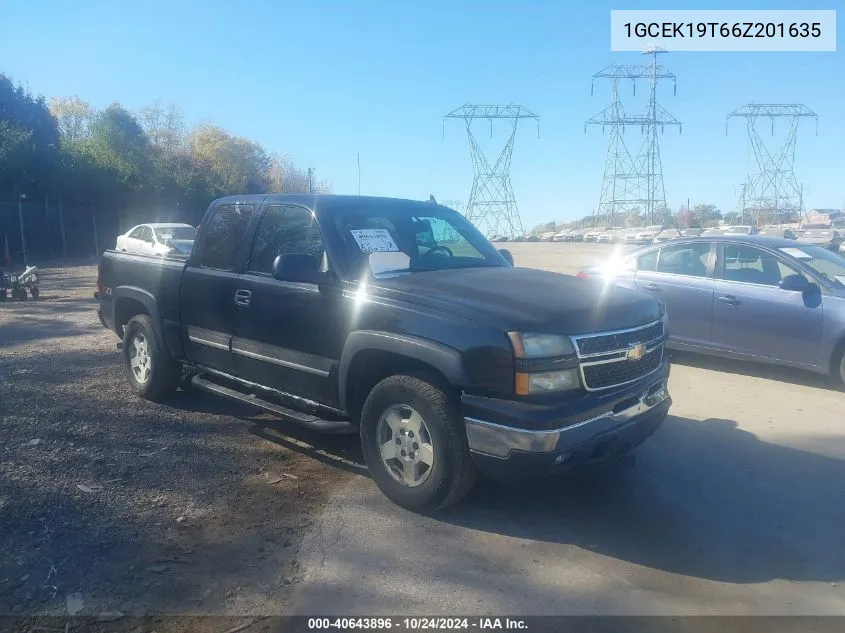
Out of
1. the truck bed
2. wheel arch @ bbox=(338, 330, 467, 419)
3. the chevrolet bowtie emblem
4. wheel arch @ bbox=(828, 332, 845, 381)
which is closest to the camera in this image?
wheel arch @ bbox=(338, 330, 467, 419)

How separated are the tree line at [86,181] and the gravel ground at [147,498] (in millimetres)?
22583

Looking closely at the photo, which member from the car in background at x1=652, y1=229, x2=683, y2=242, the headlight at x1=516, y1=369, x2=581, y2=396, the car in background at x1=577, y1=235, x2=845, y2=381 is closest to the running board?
the headlight at x1=516, y1=369, x2=581, y2=396

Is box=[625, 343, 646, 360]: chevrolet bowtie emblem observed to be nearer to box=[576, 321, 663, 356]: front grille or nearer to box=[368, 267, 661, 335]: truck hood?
box=[576, 321, 663, 356]: front grille

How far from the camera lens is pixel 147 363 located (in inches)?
263

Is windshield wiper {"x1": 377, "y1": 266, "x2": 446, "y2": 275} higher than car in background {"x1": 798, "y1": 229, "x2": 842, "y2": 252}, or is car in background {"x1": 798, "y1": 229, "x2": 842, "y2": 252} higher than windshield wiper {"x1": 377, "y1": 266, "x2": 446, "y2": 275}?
windshield wiper {"x1": 377, "y1": 266, "x2": 446, "y2": 275}

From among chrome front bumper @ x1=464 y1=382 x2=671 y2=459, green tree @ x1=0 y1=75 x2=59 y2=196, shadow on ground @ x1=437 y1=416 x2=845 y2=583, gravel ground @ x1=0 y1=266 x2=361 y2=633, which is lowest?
shadow on ground @ x1=437 y1=416 x2=845 y2=583

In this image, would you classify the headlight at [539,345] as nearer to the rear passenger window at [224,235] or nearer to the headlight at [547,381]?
the headlight at [547,381]

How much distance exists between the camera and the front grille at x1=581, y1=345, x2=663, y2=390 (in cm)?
414

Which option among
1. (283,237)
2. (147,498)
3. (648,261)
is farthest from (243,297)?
(648,261)

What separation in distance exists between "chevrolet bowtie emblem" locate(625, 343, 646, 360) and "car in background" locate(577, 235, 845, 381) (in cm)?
278

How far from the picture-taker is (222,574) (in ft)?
12.2

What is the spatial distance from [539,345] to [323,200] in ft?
7.14

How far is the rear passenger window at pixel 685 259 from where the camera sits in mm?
8578

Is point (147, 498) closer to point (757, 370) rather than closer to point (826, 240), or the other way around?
point (757, 370)
